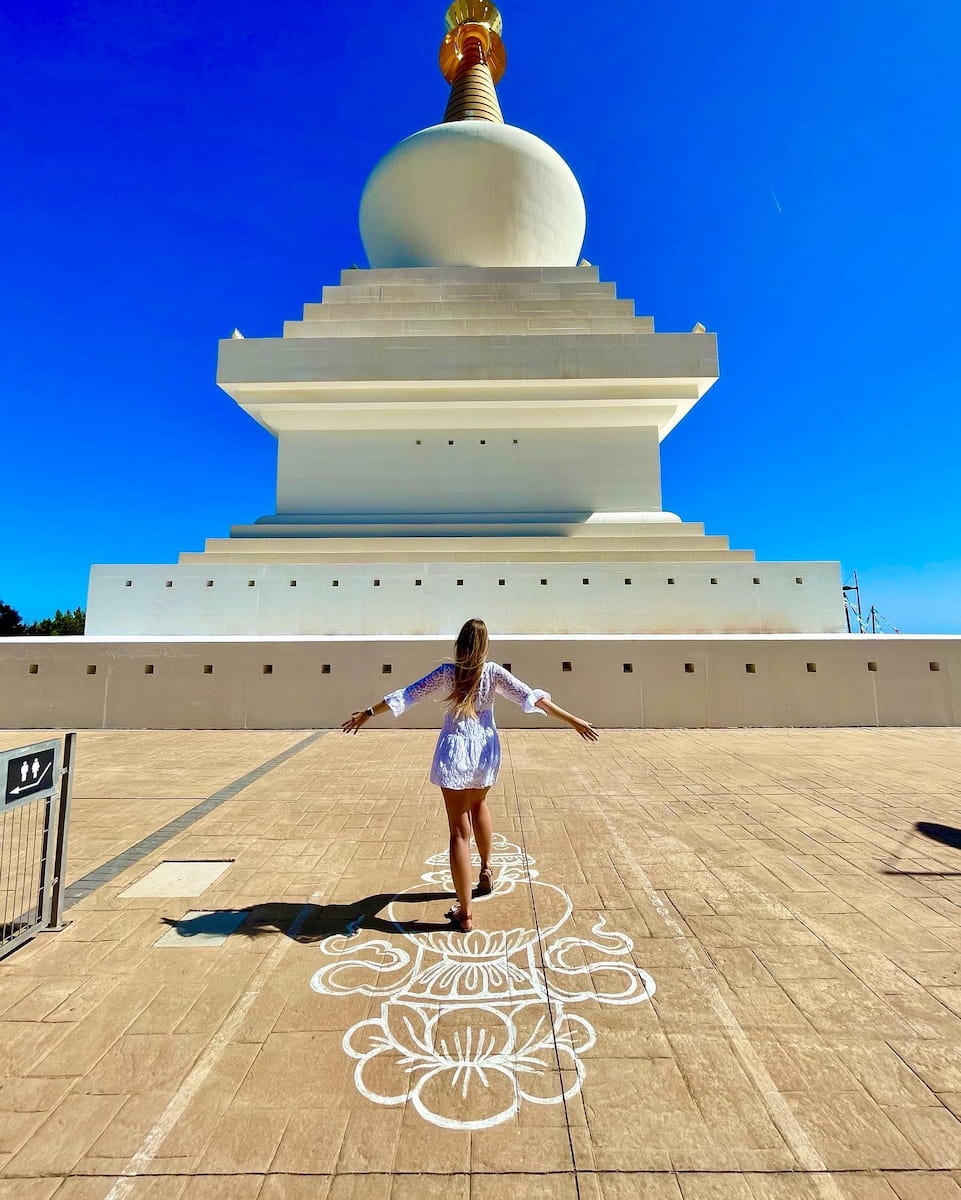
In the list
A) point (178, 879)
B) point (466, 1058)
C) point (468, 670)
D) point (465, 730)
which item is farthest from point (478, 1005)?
point (178, 879)

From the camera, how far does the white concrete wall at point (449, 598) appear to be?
471 inches

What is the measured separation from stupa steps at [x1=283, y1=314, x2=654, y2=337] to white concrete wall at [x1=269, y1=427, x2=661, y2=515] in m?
2.41

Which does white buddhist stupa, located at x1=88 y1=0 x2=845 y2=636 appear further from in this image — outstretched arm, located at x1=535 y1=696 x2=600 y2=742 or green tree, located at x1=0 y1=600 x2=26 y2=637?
green tree, located at x1=0 y1=600 x2=26 y2=637

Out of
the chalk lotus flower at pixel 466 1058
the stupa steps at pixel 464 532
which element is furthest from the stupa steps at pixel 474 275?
the chalk lotus flower at pixel 466 1058

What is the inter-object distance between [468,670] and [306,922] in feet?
5.54

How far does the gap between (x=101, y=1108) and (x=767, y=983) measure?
270 cm

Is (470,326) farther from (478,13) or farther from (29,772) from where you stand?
(478,13)

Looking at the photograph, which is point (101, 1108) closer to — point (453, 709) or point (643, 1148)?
point (643, 1148)

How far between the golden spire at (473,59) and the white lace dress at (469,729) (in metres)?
22.5

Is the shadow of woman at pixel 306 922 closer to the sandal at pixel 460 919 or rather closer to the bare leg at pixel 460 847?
the sandal at pixel 460 919

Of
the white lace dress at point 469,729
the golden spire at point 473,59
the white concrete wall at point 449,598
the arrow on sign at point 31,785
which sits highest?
the golden spire at point 473,59

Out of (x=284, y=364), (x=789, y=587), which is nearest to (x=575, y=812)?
(x=789, y=587)

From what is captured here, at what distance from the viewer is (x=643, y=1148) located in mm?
1840

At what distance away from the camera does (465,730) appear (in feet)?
10.5
